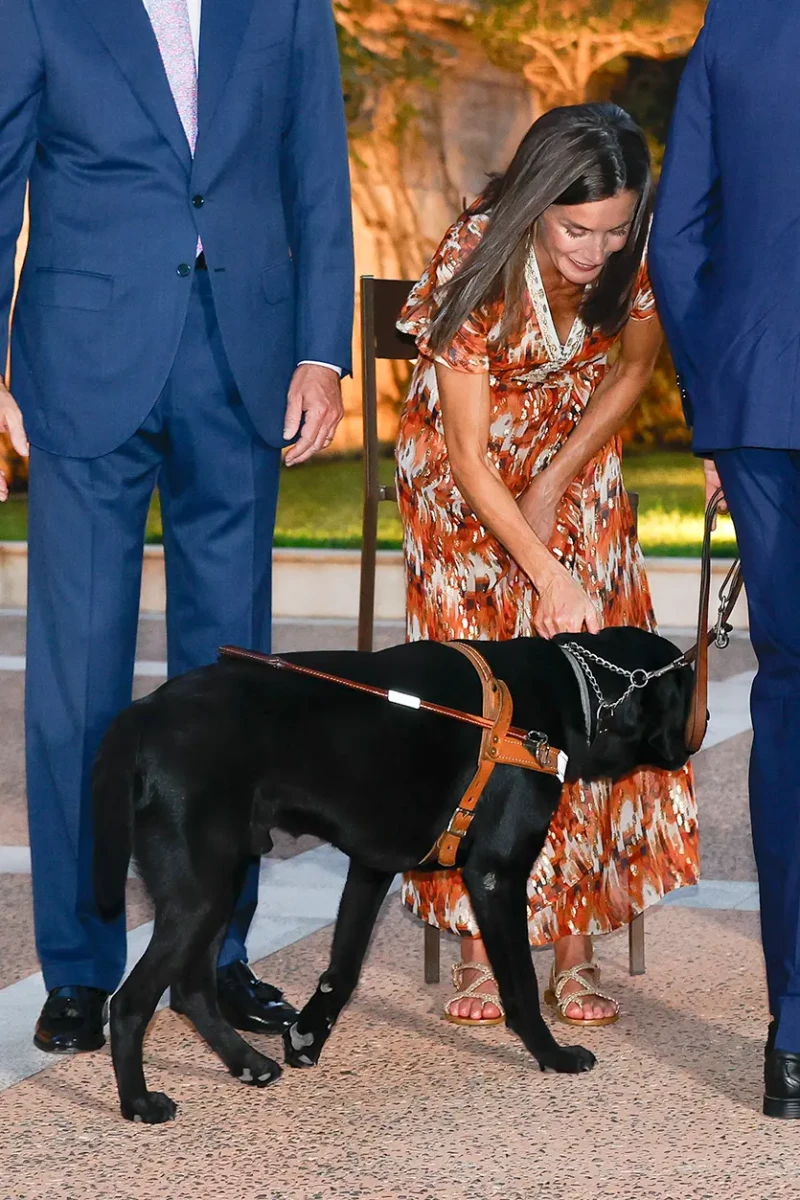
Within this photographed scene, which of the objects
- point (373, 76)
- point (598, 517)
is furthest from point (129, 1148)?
point (373, 76)

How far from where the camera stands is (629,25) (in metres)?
9.40

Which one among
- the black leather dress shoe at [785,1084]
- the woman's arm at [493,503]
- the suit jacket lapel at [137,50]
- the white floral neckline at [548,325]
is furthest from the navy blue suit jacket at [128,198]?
the black leather dress shoe at [785,1084]

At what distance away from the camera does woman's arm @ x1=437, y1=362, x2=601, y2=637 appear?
315cm

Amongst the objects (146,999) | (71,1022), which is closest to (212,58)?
(146,999)

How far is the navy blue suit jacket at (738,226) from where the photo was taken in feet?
8.13

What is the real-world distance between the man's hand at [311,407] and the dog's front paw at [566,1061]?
105 cm

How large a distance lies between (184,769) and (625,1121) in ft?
2.66

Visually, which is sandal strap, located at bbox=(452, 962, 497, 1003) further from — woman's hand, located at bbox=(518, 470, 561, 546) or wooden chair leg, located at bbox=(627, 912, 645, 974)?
Result: woman's hand, located at bbox=(518, 470, 561, 546)

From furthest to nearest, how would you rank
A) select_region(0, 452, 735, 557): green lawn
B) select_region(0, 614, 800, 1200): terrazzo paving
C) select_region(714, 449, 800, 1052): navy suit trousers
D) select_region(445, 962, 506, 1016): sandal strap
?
select_region(0, 452, 735, 557): green lawn < select_region(445, 962, 506, 1016): sandal strap < select_region(714, 449, 800, 1052): navy suit trousers < select_region(0, 614, 800, 1200): terrazzo paving

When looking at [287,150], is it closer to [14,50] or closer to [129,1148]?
[14,50]

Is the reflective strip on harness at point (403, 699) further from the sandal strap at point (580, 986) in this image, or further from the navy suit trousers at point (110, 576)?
the sandal strap at point (580, 986)

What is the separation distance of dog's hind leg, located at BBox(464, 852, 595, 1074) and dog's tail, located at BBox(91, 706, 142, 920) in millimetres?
564

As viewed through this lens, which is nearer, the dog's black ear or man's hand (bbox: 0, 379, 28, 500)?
man's hand (bbox: 0, 379, 28, 500)

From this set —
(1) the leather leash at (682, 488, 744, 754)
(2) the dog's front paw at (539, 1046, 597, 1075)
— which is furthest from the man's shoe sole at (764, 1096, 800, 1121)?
(1) the leather leash at (682, 488, 744, 754)
